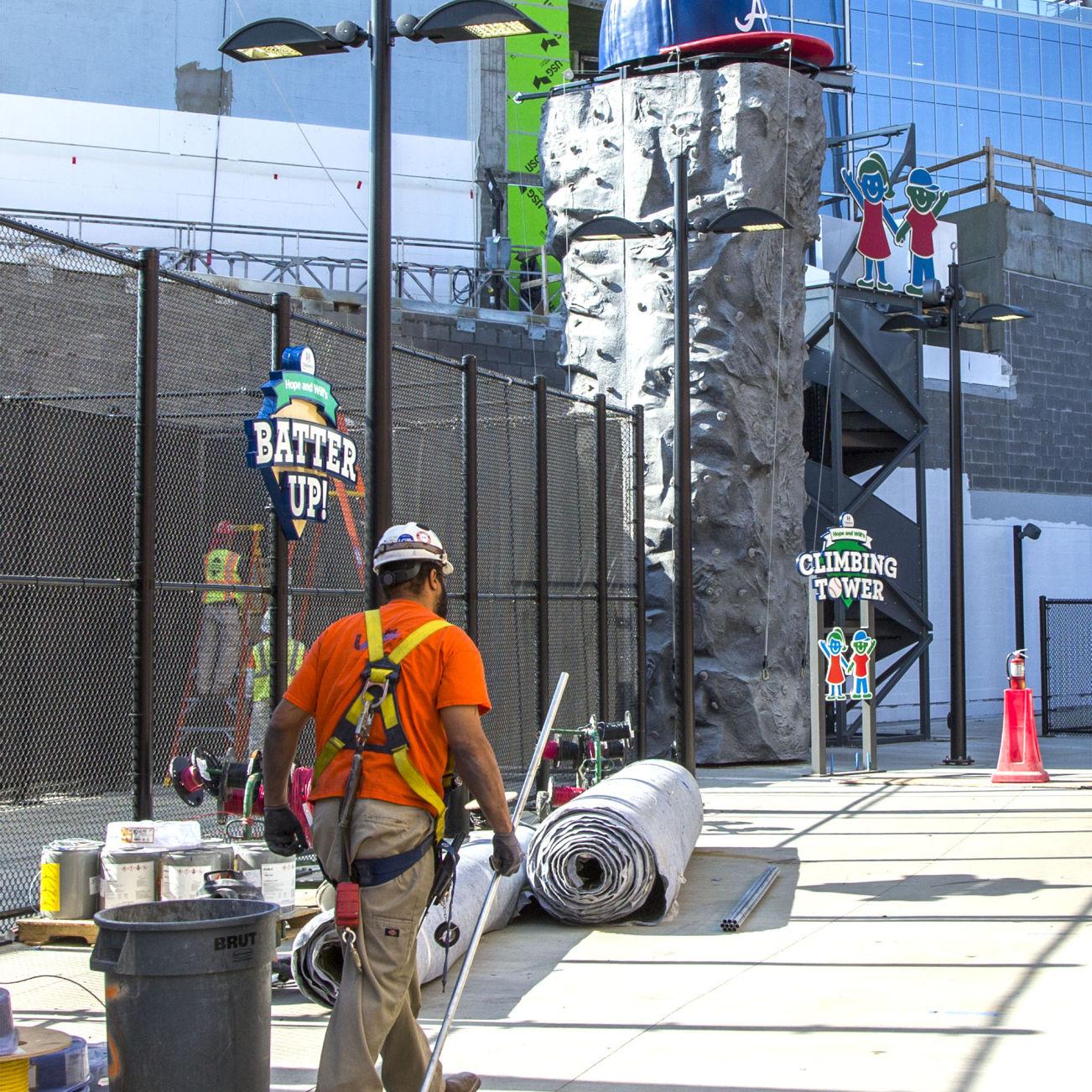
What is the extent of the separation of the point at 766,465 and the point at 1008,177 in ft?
129

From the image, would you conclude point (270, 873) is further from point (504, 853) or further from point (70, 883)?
point (504, 853)

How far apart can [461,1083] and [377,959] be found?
697 mm

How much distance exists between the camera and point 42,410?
14.9 meters

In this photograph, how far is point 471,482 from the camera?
12750mm

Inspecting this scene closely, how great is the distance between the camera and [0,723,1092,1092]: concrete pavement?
5902 mm

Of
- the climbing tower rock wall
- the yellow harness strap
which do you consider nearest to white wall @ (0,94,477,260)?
the climbing tower rock wall

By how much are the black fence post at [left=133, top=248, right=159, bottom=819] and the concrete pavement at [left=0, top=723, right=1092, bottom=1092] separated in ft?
5.15

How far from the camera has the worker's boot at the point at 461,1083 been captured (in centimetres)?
532

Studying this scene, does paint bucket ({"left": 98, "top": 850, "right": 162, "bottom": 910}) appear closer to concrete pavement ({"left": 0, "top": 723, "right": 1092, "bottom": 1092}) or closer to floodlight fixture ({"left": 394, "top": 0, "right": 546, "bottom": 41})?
concrete pavement ({"left": 0, "top": 723, "right": 1092, "bottom": 1092})

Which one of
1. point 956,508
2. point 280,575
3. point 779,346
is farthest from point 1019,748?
point 280,575

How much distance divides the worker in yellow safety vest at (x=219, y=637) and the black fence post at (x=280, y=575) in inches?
172

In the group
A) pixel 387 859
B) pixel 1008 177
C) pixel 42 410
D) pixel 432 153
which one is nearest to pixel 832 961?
pixel 387 859

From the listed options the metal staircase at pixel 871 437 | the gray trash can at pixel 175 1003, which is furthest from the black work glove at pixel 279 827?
the metal staircase at pixel 871 437

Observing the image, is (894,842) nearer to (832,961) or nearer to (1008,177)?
(832,961)
